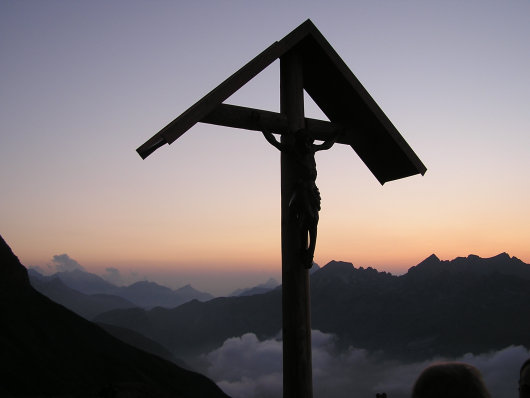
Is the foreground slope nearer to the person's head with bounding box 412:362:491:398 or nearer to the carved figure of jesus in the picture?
the carved figure of jesus

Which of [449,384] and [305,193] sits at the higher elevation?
[305,193]

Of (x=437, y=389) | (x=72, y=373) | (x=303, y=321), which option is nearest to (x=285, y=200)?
(x=303, y=321)

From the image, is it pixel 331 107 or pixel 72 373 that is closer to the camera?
pixel 331 107

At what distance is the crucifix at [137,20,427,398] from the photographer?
20.3ft

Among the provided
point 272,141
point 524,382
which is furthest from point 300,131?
point 524,382

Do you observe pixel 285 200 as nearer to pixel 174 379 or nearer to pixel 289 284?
pixel 289 284

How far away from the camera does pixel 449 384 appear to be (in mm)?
2557

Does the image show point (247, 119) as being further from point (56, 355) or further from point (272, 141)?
point (56, 355)

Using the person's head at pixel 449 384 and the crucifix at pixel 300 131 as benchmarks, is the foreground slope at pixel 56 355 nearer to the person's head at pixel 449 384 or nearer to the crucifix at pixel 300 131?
the crucifix at pixel 300 131

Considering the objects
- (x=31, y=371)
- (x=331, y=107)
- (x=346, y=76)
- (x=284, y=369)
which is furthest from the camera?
(x=31, y=371)

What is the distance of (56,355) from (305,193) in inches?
4919

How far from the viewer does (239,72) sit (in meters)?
6.26

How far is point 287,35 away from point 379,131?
2122 mm

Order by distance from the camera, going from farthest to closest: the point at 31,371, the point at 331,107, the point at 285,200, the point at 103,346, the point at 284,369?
1. the point at 103,346
2. the point at 31,371
3. the point at 331,107
4. the point at 285,200
5. the point at 284,369
